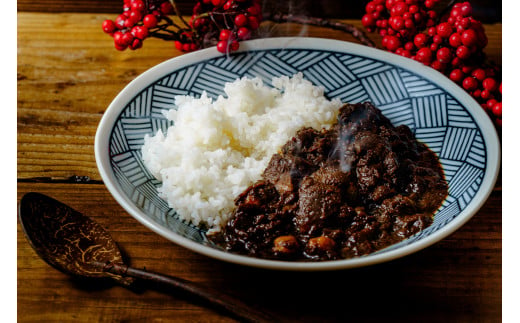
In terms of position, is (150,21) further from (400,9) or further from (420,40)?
(420,40)

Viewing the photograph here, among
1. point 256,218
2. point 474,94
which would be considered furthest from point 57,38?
point 474,94

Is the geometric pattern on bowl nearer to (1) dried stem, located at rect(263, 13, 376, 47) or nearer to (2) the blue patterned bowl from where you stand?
(2) the blue patterned bowl

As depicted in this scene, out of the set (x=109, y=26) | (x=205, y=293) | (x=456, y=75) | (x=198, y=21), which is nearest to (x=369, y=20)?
(x=456, y=75)

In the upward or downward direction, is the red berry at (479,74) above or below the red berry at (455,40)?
below

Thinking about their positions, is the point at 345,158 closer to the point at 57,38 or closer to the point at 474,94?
the point at 474,94

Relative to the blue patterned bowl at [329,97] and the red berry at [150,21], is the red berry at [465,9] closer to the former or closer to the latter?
the blue patterned bowl at [329,97]

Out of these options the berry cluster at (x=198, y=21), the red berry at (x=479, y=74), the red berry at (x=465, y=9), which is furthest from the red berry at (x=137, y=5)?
the red berry at (x=479, y=74)
